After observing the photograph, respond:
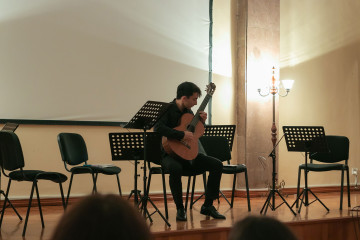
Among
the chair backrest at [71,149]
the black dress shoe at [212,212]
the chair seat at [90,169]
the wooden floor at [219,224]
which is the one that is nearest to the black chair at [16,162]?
the wooden floor at [219,224]

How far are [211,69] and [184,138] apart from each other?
2453 mm

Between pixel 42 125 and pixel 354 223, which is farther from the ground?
pixel 42 125

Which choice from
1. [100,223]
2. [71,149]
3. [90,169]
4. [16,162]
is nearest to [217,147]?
[90,169]

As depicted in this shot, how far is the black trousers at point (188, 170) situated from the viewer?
4.38 m

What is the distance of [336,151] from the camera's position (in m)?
5.68

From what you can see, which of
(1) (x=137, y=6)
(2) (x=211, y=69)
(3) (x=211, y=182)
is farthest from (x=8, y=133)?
(2) (x=211, y=69)

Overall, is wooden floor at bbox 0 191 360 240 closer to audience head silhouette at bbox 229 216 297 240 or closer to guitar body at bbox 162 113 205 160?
guitar body at bbox 162 113 205 160

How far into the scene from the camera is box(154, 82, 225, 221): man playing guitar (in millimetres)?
4383

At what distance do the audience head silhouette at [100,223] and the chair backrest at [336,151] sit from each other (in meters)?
5.06

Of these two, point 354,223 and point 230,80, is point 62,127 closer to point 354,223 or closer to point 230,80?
point 230,80

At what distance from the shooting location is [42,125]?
5.70m

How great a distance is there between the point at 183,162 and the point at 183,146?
18 cm

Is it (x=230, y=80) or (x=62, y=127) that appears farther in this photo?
(x=230, y=80)

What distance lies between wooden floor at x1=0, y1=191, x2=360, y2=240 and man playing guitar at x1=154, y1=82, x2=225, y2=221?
0.54 ft
